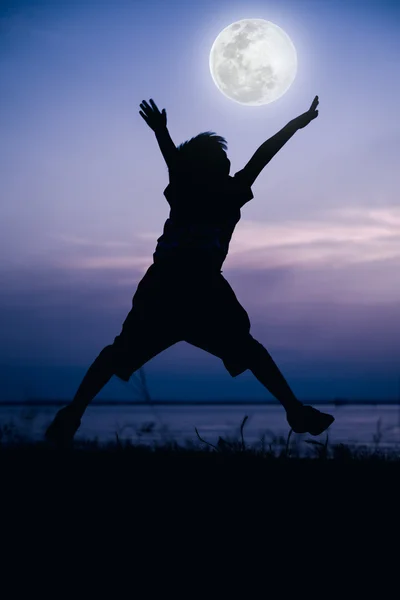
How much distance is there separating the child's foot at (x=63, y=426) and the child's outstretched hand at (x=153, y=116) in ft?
6.88

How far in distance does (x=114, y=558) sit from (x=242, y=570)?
1.72 feet

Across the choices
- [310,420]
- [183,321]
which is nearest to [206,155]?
[183,321]

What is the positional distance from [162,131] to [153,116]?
14 cm

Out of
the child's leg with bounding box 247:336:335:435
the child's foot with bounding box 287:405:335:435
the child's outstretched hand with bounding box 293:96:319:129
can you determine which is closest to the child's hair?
the child's outstretched hand with bounding box 293:96:319:129

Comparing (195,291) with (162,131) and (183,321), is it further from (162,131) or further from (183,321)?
(162,131)

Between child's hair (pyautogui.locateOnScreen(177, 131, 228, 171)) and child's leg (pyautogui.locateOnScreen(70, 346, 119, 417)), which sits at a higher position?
child's hair (pyautogui.locateOnScreen(177, 131, 228, 171))

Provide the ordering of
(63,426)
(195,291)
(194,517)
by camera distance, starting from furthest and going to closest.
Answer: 1. (63,426)
2. (195,291)
3. (194,517)

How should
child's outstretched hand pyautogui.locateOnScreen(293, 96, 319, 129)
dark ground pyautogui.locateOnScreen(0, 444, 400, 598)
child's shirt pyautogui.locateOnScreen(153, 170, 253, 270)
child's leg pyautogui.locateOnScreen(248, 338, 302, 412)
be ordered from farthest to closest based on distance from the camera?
child's outstretched hand pyautogui.locateOnScreen(293, 96, 319, 129) → child's leg pyautogui.locateOnScreen(248, 338, 302, 412) → child's shirt pyautogui.locateOnScreen(153, 170, 253, 270) → dark ground pyautogui.locateOnScreen(0, 444, 400, 598)

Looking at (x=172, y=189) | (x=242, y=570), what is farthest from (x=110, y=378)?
(x=242, y=570)

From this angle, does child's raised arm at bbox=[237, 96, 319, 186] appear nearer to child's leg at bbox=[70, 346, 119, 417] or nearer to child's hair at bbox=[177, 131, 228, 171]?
child's hair at bbox=[177, 131, 228, 171]

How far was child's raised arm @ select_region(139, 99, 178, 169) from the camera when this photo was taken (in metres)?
4.76

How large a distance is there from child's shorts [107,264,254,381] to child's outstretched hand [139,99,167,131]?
99 centimetres

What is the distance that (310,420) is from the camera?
4.78 meters

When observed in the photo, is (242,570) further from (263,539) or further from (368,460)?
(368,460)
